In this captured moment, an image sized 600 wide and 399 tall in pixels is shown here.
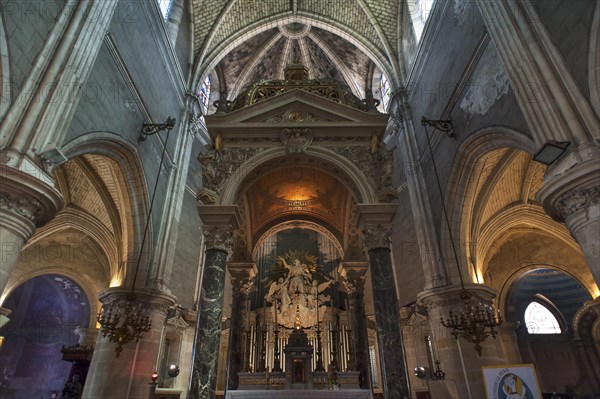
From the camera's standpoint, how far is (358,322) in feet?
33.7

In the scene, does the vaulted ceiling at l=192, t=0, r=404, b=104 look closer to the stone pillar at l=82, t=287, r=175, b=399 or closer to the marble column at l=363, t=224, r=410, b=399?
the stone pillar at l=82, t=287, r=175, b=399

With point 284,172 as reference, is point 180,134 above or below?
above

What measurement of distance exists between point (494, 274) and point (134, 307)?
14.7m

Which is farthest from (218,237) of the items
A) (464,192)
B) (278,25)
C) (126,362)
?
(278,25)

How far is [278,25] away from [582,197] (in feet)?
53.2

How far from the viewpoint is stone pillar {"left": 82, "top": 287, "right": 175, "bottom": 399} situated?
28.7 ft

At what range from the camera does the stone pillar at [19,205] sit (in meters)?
4.67

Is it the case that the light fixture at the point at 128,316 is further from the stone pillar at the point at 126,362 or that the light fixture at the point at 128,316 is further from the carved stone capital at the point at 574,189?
the carved stone capital at the point at 574,189

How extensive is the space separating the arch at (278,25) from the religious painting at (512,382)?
11964mm

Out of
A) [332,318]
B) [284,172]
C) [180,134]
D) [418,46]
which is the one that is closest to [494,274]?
[332,318]

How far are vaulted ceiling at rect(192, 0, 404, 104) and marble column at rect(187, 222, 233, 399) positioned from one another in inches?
242

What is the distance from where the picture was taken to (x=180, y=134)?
1325cm

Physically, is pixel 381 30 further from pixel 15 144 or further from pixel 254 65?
pixel 15 144

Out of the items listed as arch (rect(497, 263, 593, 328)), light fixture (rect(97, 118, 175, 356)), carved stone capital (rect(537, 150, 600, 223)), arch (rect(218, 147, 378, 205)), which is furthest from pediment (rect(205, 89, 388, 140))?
arch (rect(497, 263, 593, 328))
